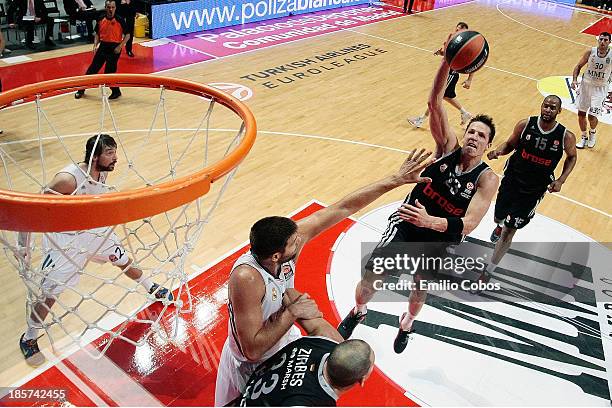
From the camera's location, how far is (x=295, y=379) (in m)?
Result: 2.42

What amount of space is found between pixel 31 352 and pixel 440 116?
3445 millimetres

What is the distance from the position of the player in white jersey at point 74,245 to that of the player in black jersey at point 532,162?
10.6ft

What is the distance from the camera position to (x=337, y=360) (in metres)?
2.27

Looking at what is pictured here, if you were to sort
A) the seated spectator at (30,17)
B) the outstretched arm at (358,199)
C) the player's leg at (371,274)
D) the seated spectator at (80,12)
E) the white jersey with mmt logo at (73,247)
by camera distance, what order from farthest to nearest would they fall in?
the seated spectator at (80,12) < the seated spectator at (30,17) < the player's leg at (371,274) < the white jersey with mmt logo at (73,247) < the outstretched arm at (358,199)

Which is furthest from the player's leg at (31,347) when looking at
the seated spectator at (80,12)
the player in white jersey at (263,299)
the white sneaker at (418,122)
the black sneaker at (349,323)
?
the seated spectator at (80,12)

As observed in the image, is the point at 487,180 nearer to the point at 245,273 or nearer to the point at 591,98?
the point at 245,273

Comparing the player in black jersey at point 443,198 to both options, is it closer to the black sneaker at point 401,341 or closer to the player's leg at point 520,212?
the black sneaker at point 401,341

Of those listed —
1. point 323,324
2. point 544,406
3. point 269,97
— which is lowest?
point 544,406

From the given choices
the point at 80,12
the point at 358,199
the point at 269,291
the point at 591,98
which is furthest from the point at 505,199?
the point at 80,12

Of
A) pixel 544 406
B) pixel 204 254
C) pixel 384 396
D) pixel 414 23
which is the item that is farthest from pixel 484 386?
pixel 414 23

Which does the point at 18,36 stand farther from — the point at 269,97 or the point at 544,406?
the point at 544,406

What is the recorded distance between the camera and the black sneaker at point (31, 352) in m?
3.83

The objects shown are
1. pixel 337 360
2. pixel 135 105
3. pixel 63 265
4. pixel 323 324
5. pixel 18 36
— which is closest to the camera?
pixel 337 360

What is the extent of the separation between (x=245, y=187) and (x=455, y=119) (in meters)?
4.15
